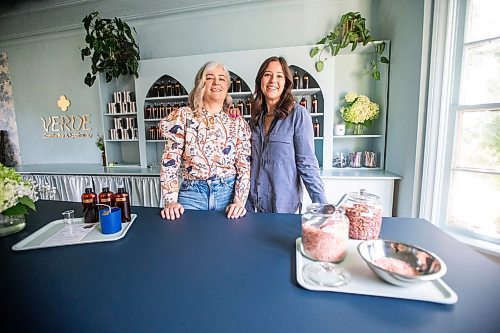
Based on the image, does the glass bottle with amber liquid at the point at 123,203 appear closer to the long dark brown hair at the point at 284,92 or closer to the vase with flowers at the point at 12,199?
the vase with flowers at the point at 12,199

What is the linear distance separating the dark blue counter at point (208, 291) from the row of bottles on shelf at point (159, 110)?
2.40 meters

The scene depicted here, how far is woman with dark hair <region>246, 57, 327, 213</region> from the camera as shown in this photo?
1.41 metres

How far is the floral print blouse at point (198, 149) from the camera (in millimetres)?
1278

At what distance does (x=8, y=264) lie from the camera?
788 mm

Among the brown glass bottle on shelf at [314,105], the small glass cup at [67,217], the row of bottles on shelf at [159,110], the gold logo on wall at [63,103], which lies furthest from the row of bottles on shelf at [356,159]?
the gold logo on wall at [63,103]

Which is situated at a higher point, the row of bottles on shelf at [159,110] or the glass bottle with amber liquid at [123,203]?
the row of bottles on shelf at [159,110]

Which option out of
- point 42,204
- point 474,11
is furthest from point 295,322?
point 474,11

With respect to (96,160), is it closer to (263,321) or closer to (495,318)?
(263,321)

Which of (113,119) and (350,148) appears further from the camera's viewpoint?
(113,119)

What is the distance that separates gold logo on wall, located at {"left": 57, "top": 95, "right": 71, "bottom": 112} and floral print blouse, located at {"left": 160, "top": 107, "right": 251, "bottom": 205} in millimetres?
3357

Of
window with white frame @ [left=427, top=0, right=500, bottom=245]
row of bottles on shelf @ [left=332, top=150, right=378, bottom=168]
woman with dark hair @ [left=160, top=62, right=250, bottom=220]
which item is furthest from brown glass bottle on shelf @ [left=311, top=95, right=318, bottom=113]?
woman with dark hair @ [left=160, top=62, right=250, bottom=220]

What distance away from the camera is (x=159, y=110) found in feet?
10.3

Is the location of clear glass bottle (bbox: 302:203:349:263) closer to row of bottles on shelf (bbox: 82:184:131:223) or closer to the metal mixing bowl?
the metal mixing bowl

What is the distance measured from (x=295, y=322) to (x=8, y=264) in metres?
0.90
